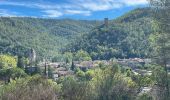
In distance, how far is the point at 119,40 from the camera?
12169cm

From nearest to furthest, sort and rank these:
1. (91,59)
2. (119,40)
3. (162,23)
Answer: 1. (162,23)
2. (91,59)
3. (119,40)

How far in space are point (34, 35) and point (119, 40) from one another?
4766 cm

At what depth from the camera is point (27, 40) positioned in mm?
147125

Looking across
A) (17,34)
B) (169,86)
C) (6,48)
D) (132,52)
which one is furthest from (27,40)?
(169,86)

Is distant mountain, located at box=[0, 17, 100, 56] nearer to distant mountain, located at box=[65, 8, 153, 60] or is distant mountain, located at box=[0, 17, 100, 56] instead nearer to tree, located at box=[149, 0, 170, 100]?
A: distant mountain, located at box=[65, 8, 153, 60]

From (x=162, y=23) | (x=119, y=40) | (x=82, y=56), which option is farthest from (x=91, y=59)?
(x=162, y=23)

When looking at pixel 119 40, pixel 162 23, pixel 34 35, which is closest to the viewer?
pixel 162 23

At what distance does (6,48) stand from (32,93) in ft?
377

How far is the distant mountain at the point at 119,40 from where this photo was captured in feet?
369

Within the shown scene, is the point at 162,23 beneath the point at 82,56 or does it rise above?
above

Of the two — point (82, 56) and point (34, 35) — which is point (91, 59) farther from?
point (34, 35)

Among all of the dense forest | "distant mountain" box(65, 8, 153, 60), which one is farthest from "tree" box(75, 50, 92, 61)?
"distant mountain" box(65, 8, 153, 60)

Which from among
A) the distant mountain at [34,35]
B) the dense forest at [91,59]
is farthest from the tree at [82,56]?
the distant mountain at [34,35]

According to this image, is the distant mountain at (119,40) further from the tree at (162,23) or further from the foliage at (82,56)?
the tree at (162,23)
